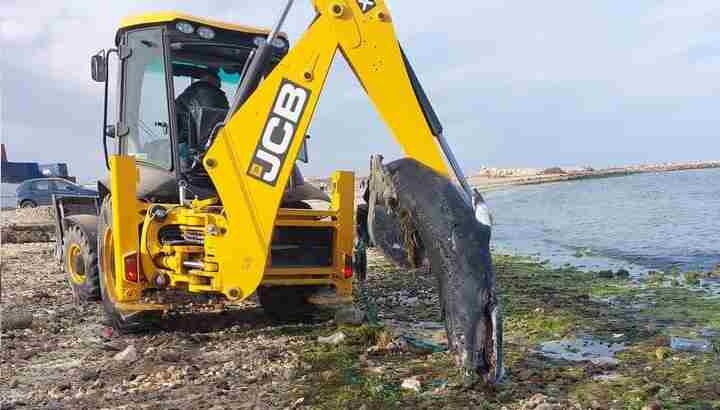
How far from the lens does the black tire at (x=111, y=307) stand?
6.15m

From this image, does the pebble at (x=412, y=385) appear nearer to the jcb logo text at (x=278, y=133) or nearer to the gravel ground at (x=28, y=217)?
the jcb logo text at (x=278, y=133)

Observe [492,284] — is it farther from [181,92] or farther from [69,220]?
[69,220]

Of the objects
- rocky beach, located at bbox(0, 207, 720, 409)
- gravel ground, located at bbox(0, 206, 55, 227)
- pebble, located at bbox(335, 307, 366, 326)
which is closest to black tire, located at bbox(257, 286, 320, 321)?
rocky beach, located at bbox(0, 207, 720, 409)

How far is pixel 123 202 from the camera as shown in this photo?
233 inches

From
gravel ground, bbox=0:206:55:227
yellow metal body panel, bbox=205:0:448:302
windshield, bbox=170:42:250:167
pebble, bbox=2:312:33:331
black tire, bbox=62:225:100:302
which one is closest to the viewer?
yellow metal body panel, bbox=205:0:448:302

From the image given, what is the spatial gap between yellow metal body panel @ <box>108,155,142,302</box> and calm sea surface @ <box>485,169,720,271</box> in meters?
8.72

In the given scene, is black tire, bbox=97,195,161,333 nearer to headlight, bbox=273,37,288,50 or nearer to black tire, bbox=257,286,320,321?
black tire, bbox=257,286,320,321

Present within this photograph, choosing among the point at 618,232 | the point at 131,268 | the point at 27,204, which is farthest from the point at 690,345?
the point at 27,204

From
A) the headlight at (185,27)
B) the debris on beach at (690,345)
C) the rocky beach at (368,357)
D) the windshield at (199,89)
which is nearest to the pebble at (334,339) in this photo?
the rocky beach at (368,357)

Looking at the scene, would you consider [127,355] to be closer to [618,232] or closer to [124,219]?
[124,219]

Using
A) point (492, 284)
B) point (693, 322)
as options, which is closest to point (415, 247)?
point (492, 284)

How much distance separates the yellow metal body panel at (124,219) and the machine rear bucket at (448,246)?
7.75ft

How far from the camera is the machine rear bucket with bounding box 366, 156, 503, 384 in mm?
4035

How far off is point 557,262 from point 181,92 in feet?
29.0
